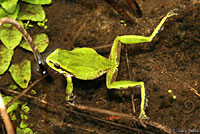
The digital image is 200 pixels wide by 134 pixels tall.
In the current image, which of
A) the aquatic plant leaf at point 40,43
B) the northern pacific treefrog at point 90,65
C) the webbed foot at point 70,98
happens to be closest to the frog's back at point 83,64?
the northern pacific treefrog at point 90,65

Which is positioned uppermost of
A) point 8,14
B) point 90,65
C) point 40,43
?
point 8,14

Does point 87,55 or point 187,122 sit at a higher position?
point 87,55

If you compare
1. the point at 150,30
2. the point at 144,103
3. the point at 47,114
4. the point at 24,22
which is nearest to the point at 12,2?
the point at 24,22

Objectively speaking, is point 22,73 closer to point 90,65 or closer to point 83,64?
point 83,64

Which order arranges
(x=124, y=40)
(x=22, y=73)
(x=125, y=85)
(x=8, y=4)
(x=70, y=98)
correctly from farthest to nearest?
(x=22, y=73)
(x=70, y=98)
(x=8, y=4)
(x=124, y=40)
(x=125, y=85)

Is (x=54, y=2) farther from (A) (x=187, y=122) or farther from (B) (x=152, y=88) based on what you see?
(A) (x=187, y=122)

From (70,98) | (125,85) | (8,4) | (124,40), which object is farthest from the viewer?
(70,98)

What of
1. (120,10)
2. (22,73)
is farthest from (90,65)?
(22,73)
